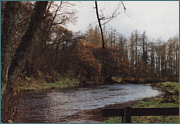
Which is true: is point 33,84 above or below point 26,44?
below

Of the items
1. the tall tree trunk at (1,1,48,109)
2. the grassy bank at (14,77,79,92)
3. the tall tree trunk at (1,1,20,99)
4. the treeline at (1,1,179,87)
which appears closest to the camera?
the tall tree trunk at (1,1,20,99)

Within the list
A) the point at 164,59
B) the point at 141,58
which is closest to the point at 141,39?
the point at 141,58

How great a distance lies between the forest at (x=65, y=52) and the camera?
2.80m

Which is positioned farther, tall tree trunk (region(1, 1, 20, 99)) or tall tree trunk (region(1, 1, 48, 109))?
tall tree trunk (region(1, 1, 48, 109))

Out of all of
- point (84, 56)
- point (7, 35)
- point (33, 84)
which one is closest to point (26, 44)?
point (7, 35)

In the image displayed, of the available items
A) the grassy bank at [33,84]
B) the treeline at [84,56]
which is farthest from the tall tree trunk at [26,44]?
the treeline at [84,56]

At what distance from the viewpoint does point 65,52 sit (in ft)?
118

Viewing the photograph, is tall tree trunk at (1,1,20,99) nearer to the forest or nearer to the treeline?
the forest

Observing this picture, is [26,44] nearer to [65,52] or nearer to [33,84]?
[33,84]

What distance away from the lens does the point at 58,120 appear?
784 cm

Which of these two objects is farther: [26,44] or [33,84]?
[33,84]

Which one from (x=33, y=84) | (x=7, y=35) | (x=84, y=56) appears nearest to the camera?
(x=7, y=35)

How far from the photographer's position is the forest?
2.80m

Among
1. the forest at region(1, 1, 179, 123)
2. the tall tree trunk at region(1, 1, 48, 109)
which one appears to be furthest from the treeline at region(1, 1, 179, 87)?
the tall tree trunk at region(1, 1, 48, 109)
